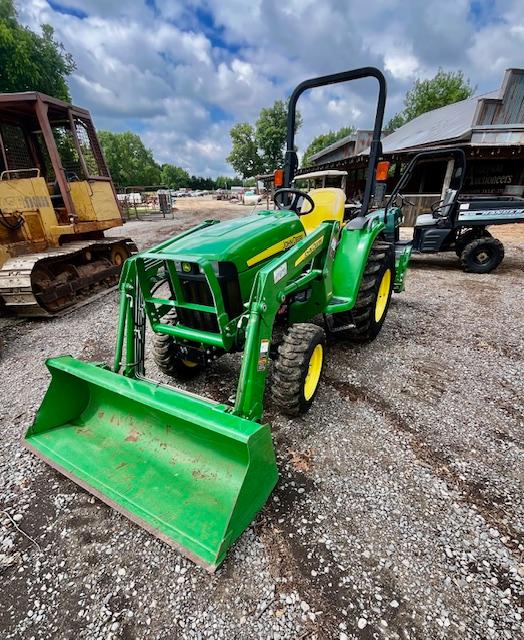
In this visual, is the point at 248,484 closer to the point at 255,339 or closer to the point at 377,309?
the point at 255,339

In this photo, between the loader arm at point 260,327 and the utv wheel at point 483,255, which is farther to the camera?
the utv wheel at point 483,255

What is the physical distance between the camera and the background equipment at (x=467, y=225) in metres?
6.77

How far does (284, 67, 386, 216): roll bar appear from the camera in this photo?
328cm

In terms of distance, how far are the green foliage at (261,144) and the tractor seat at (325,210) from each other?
166 feet

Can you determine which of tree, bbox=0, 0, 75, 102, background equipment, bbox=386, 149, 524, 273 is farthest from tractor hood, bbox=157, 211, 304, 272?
tree, bbox=0, 0, 75, 102

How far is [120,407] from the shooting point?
240cm

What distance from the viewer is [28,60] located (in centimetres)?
1580

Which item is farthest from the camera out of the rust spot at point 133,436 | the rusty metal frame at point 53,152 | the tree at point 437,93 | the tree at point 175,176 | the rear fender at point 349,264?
the tree at point 175,176

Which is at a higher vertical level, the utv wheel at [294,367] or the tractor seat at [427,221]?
the tractor seat at [427,221]

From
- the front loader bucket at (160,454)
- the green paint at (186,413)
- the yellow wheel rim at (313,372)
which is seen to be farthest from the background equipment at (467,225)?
the front loader bucket at (160,454)

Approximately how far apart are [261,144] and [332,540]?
5655cm

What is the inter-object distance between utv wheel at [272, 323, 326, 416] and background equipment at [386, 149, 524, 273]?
4.82 m

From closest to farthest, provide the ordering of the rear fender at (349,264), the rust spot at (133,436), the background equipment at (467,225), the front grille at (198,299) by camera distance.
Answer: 1. the rust spot at (133,436)
2. the front grille at (198,299)
3. the rear fender at (349,264)
4. the background equipment at (467,225)

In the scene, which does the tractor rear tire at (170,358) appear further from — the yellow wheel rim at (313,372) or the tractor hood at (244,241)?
the yellow wheel rim at (313,372)
